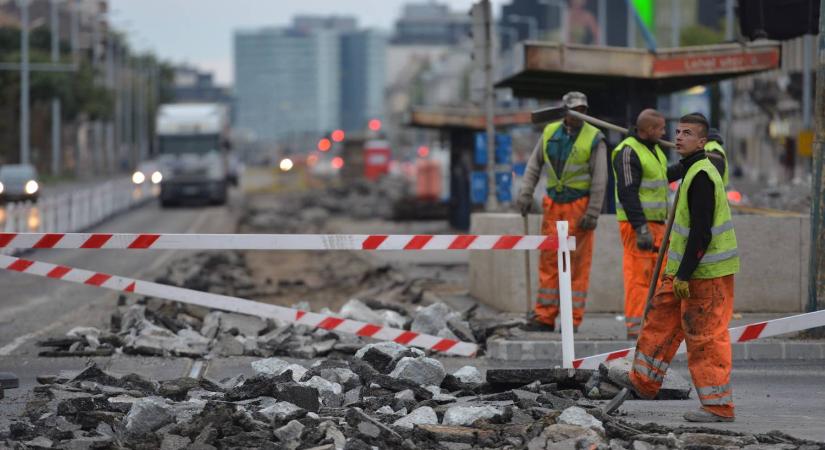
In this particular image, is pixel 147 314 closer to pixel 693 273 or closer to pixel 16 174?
pixel 693 273

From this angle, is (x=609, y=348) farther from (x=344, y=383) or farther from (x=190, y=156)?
(x=190, y=156)

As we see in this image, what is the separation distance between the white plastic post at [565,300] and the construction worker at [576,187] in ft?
4.47

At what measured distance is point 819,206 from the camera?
11.9 metres

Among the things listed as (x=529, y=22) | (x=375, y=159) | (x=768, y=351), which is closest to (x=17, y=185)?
(x=768, y=351)

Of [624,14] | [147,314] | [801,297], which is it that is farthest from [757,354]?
[624,14]

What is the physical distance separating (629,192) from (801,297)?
3.85 metres

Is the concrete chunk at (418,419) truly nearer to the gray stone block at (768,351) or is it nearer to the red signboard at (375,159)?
the gray stone block at (768,351)

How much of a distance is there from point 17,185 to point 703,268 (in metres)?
38.8

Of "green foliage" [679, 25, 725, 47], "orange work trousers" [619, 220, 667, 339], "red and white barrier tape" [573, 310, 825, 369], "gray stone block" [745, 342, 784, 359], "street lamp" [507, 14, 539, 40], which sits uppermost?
"street lamp" [507, 14, 539, 40]

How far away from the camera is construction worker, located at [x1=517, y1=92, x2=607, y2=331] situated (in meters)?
11.8

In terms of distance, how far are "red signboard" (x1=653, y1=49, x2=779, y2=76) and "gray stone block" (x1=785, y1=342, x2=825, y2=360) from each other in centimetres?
452

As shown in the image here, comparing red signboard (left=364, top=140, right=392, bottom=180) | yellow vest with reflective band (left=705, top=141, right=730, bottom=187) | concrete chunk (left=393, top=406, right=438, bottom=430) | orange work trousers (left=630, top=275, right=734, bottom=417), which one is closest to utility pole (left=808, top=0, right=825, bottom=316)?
yellow vest with reflective band (left=705, top=141, right=730, bottom=187)

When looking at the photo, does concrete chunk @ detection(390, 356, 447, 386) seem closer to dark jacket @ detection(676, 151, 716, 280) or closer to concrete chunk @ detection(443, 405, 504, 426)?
concrete chunk @ detection(443, 405, 504, 426)

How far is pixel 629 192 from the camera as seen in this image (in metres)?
10.8
